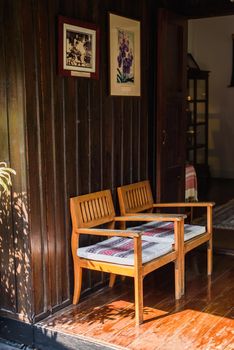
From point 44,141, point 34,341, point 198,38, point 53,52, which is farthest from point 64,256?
point 198,38

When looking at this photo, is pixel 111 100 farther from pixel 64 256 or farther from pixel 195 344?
pixel 195 344

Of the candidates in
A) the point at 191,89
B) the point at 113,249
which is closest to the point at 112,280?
the point at 113,249

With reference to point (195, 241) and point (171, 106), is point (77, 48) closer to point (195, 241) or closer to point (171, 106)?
point (171, 106)

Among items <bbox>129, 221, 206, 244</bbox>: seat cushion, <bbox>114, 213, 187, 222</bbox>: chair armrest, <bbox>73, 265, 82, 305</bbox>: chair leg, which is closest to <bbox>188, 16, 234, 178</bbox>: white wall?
<bbox>129, 221, 206, 244</bbox>: seat cushion

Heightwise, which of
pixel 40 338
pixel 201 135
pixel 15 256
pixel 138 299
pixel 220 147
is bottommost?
pixel 40 338

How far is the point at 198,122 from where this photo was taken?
27.7 feet

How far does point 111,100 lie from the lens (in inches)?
138

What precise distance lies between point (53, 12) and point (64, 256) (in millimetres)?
1527

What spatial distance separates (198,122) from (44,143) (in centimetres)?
590

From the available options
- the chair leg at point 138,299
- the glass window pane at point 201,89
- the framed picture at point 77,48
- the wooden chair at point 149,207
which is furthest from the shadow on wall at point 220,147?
the chair leg at point 138,299

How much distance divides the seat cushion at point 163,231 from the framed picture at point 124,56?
1.02 m

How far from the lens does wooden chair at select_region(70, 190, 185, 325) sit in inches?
112

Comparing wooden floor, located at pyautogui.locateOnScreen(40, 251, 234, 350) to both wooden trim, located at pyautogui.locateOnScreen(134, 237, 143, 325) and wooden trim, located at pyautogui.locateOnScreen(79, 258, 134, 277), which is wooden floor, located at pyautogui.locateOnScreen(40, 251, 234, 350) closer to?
wooden trim, located at pyautogui.locateOnScreen(134, 237, 143, 325)

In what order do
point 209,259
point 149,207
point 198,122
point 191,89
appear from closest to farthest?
1. point 209,259
2. point 149,207
3. point 191,89
4. point 198,122
